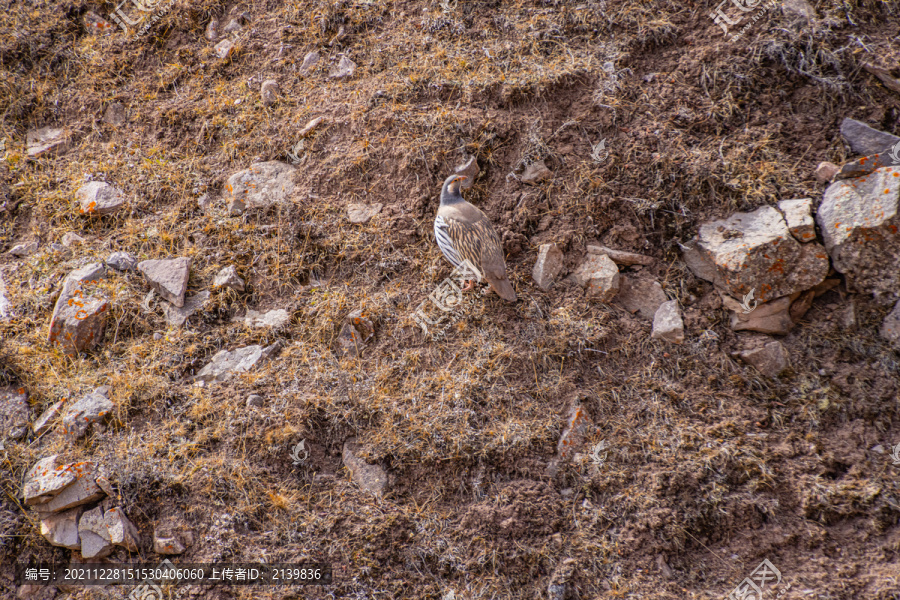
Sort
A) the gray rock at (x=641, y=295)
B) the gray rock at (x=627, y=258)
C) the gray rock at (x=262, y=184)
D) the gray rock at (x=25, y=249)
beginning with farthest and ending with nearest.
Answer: the gray rock at (x=25, y=249), the gray rock at (x=262, y=184), the gray rock at (x=627, y=258), the gray rock at (x=641, y=295)

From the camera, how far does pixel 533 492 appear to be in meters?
3.49

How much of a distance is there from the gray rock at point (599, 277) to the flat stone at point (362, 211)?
6.44ft

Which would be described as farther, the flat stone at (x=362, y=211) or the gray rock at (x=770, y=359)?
the flat stone at (x=362, y=211)

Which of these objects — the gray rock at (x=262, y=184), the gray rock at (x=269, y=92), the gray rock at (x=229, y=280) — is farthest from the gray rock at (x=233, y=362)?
the gray rock at (x=269, y=92)

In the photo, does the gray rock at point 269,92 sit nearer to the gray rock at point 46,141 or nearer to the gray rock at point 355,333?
the gray rock at point 46,141

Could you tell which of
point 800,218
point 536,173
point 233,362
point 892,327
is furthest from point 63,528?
point 892,327

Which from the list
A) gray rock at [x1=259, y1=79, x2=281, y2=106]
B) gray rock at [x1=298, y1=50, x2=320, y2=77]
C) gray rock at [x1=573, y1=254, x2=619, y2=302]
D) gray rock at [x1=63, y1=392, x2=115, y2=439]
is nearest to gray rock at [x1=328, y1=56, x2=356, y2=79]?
gray rock at [x1=298, y1=50, x2=320, y2=77]

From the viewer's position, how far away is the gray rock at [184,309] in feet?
14.7

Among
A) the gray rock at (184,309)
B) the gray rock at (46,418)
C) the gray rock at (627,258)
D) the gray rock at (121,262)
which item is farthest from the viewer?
the gray rock at (121,262)

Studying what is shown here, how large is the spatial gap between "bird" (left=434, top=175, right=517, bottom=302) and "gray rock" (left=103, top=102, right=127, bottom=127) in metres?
4.27

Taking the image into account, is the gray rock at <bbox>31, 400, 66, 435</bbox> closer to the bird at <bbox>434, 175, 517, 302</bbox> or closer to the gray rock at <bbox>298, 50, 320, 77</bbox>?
the bird at <bbox>434, 175, 517, 302</bbox>

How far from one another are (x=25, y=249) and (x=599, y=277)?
18.6ft

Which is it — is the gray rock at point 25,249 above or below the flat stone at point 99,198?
below

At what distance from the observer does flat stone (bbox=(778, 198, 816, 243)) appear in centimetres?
378
